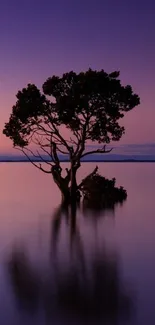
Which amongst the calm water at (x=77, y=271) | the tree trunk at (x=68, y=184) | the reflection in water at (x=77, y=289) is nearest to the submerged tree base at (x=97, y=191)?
the tree trunk at (x=68, y=184)

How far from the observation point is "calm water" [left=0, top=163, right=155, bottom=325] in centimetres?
897

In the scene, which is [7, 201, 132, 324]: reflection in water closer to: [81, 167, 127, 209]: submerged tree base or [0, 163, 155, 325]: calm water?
[0, 163, 155, 325]: calm water

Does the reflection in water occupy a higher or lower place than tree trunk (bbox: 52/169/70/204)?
lower

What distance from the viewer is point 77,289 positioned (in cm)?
1057

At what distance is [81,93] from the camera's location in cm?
3133

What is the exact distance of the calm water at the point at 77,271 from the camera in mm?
8969

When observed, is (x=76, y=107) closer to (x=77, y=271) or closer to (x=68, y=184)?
(x=68, y=184)

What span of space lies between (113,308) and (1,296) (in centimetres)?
246

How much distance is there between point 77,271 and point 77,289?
6.87 feet

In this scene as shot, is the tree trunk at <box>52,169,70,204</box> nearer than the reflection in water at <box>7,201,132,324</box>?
No

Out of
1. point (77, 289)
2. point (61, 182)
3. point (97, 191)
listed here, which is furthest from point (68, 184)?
point (77, 289)

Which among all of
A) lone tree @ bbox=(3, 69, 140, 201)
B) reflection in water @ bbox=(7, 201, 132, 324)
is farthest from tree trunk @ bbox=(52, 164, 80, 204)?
reflection in water @ bbox=(7, 201, 132, 324)

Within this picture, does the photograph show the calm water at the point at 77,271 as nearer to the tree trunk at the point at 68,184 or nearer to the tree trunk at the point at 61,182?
the tree trunk at the point at 68,184

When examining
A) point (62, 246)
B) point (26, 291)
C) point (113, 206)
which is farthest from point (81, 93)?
point (26, 291)
